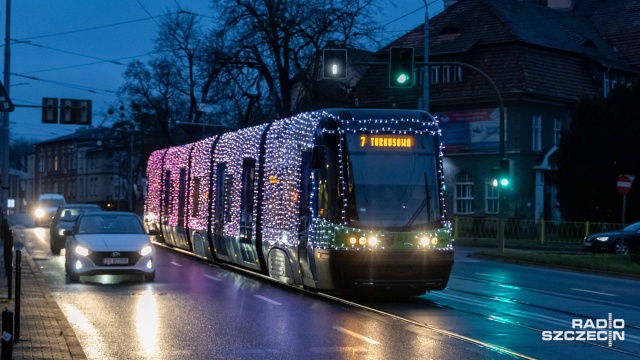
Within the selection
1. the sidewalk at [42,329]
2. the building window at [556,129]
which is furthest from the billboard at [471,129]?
the sidewalk at [42,329]

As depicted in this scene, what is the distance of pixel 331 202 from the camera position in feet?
57.7

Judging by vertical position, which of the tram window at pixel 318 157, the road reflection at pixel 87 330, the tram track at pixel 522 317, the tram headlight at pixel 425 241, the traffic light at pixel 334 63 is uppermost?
the traffic light at pixel 334 63

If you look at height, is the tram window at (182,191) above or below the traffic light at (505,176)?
below

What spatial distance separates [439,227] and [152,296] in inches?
208

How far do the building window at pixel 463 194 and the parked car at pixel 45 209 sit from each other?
25597mm

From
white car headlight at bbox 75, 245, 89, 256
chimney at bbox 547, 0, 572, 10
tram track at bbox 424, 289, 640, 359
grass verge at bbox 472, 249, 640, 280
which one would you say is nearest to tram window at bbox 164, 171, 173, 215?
grass verge at bbox 472, 249, 640, 280

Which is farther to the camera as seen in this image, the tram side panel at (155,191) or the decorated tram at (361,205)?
the tram side panel at (155,191)

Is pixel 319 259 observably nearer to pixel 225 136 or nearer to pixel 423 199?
pixel 423 199

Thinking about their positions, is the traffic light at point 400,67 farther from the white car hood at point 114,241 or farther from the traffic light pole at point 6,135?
the traffic light pole at point 6,135

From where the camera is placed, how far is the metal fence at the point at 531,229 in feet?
157

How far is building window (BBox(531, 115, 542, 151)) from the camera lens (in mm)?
57188

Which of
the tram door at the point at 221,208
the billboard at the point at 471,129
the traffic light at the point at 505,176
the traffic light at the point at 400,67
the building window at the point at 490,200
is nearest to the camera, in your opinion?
the tram door at the point at 221,208

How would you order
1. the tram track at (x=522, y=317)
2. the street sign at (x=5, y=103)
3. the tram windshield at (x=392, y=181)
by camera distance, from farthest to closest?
1. the tram windshield at (x=392, y=181)
2. the street sign at (x=5, y=103)
3. the tram track at (x=522, y=317)

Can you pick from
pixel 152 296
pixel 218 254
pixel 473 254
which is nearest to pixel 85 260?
pixel 152 296
